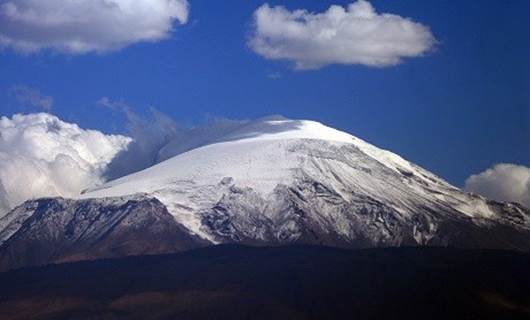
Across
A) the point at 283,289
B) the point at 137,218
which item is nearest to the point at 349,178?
the point at 137,218

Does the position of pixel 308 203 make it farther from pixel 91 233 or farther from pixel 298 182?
pixel 91 233

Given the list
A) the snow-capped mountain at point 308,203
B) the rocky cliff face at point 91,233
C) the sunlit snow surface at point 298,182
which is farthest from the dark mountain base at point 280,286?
the sunlit snow surface at point 298,182

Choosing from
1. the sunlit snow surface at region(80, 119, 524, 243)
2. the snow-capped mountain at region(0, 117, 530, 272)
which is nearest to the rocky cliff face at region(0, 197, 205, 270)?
the snow-capped mountain at region(0, 117, 530, 272)

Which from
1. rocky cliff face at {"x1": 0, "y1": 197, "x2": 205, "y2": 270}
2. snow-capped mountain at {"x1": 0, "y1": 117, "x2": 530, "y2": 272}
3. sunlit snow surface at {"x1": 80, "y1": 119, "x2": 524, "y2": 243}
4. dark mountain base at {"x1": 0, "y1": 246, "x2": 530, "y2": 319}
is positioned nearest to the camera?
dark mountain base at {"x1": 0, "y1": 246, "x2": 530, "y2": 319}

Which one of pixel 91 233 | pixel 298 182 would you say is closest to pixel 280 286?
pixel 298 182

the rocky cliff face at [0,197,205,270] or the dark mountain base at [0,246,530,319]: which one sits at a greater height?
the rocky cliff face at [0,197,205,270]

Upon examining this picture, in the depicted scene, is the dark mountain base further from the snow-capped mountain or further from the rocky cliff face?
the snow-capped mountain

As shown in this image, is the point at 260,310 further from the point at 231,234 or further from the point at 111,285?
the point at 231,234
